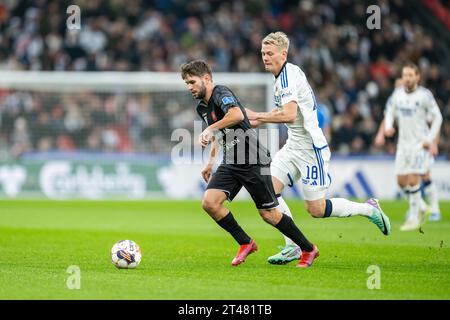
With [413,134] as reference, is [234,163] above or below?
below

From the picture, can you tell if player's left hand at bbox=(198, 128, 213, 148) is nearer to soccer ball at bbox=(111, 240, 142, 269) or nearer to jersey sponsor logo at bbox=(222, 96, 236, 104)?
jersey sponsor logo at bbox=(222, 96, 236, 104)

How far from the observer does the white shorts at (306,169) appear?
31.2 ft

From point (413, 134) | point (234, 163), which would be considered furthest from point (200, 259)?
point (413, 134)

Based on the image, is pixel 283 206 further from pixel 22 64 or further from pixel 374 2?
pixel 374 2

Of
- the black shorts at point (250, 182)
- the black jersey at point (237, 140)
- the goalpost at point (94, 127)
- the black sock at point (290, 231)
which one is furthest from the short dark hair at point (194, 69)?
the goalpost at point (94, 127)

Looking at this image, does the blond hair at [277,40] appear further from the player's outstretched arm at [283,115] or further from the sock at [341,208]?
the sock at [341,208]

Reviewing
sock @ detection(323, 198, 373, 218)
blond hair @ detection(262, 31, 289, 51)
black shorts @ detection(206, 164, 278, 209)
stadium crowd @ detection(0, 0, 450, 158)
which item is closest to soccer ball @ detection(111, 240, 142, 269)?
black shorts @ detection(206, 164, 278, 209)

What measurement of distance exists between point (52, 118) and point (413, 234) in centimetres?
1160

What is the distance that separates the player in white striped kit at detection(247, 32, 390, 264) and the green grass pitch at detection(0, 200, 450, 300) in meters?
0.55

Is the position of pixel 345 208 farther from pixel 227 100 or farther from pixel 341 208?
pixel 227 100

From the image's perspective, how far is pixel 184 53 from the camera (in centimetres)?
2427

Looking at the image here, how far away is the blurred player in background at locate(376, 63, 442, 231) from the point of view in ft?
47.1

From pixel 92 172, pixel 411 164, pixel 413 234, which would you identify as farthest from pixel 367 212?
pixel 92 172

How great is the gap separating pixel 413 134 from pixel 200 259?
5754 mm
